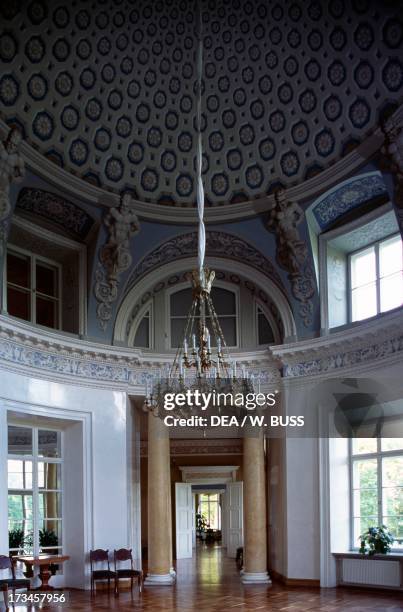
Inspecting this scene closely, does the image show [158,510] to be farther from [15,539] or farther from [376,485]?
[376,485]

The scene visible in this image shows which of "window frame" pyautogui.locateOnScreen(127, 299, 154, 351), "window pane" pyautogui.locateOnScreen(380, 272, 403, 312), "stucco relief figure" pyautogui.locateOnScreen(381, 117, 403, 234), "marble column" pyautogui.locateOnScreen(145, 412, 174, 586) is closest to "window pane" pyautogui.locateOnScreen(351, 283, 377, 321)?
"window pane" pyautogui.locateOnScreen(380, 272, 403, 312)

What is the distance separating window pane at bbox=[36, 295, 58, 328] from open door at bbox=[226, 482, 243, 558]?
9.26 m

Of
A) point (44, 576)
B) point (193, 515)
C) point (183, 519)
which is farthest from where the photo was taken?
point (193, 515)

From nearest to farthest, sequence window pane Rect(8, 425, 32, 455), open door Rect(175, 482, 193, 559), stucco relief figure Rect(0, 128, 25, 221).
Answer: stucco relief figure Rect(0, 128, 25, 221), window pane Rect(8, 425, 32, 455), open door Rect(175, 482, 193, 559)

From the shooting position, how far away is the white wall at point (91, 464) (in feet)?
46.8

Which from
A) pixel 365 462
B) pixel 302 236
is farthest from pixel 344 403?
pixel 302 236

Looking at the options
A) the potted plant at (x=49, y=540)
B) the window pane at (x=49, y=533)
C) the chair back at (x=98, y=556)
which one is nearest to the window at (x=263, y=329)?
the chair back at (x=98, y=556)

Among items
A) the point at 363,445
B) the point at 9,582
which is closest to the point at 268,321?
the point at 363,445

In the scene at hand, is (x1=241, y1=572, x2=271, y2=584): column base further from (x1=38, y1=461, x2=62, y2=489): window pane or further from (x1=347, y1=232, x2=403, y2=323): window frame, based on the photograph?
(x1=347, y1=232, x2=403, y2=323): window frame

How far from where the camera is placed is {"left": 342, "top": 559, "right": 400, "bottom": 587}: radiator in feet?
43.2

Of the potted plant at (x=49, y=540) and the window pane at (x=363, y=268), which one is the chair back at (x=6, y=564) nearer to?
the potted plant at (x=49, y=540)

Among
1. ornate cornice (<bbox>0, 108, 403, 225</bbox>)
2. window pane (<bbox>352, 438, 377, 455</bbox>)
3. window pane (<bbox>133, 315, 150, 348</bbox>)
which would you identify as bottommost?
window pane (<bbox>352, 438, 377, 455</bbox>)

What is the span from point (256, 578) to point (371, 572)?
8.10ft

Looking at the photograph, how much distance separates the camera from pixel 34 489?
557 inches
